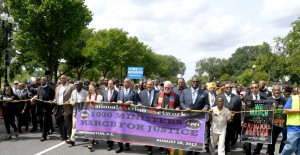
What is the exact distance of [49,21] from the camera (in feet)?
97.4

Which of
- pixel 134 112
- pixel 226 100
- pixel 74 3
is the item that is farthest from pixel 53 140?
pixel 74 3

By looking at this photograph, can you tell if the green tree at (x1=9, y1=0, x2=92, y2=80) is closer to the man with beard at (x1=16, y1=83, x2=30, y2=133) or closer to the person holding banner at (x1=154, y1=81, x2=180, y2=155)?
the man with beard at (x1=16, y1=83, x2=30, y2=133)

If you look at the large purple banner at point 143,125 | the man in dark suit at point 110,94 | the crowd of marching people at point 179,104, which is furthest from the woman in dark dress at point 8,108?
the man in dark suit at point 110,94

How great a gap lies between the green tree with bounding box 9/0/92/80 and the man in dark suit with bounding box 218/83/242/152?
75.3 feet

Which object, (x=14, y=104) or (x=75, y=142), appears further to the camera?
(x=14, y=104)

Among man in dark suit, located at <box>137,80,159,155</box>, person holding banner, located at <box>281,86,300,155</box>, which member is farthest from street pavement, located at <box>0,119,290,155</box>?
person holding banner, located at <box>281,86,300,155</box>

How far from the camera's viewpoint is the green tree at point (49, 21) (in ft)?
95.7

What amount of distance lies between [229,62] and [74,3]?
107513 mm

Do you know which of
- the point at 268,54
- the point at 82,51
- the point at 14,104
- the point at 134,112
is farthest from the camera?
the point at 268,54

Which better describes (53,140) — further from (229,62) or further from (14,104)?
(229,62)

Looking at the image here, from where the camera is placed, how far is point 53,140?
10.6 m

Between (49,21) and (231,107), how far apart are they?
24116 mm

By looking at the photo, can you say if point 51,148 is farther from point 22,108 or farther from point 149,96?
point 22,108

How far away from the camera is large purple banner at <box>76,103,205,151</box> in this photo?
27.1 ft
